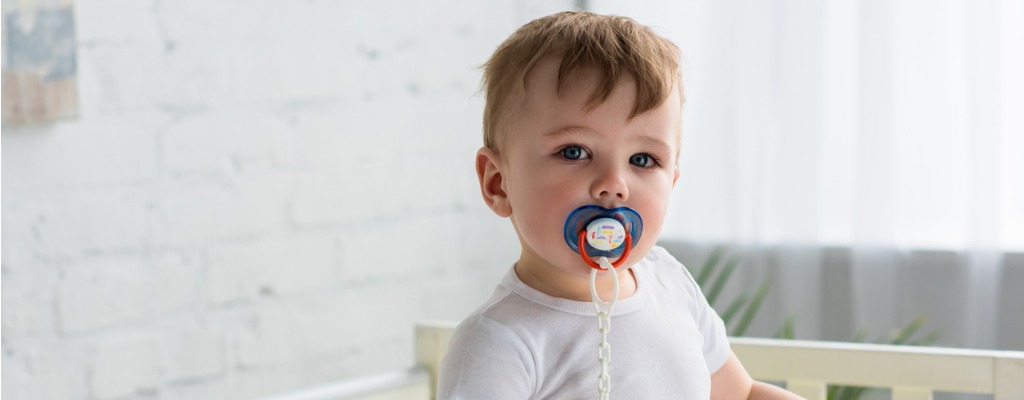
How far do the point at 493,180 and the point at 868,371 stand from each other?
483mm

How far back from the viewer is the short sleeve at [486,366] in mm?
724

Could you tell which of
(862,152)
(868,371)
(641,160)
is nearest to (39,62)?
(641,160)

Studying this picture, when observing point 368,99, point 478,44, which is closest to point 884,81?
point 478,44

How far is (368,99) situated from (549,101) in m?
0.96

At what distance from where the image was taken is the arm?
92cm

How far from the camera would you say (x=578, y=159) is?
2.44 feet

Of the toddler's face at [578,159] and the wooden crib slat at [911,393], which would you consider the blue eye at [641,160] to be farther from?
the wooden crib slat at [911,393]

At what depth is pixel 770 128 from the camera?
1.82 meters

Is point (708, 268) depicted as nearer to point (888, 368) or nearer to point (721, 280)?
point (721, 280)

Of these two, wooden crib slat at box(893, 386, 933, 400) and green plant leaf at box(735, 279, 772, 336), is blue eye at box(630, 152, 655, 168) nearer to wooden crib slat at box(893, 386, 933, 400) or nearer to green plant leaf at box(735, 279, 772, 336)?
wooden crib slat at box(893, 386, 933, 400)

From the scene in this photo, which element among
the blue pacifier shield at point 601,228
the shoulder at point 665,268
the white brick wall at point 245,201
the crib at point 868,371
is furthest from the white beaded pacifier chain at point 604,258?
the white brick wall at point 245,201

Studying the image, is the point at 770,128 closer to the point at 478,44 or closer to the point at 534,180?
the point at 478,44

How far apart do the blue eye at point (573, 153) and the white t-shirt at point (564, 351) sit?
0.34 feet

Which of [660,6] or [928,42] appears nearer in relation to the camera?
[928,42]
